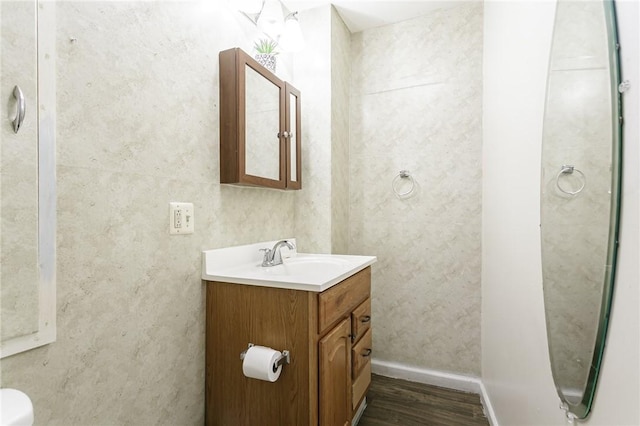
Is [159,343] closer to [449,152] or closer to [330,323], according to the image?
[330,323]

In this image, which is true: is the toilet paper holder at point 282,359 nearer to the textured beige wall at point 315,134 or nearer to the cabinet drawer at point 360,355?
the cabinet drawer at point 360,355

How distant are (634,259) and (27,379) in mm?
1357

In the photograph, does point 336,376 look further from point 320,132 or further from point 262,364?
point 320,132

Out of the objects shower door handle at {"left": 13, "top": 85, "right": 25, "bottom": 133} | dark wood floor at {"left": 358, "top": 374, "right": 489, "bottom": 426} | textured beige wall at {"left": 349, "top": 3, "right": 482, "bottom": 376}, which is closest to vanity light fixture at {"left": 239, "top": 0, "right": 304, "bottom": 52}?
textured beige wall at {"left": 349, "top": 3, "right": 482, "bottom": 376}

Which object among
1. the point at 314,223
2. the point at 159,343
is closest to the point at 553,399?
the point at 159,343

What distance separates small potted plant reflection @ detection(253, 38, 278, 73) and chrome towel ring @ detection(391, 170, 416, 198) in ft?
3.57

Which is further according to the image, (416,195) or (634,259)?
(416,195)

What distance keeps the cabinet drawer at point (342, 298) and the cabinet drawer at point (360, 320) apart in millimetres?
37

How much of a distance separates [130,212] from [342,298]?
89 centimetres

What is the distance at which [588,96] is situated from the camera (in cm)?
68

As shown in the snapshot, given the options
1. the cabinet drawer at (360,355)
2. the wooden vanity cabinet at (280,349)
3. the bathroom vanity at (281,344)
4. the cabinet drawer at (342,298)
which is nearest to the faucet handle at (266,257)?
the bathroom vanity at (281,344)

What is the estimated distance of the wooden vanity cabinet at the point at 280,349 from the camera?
1.15 metres

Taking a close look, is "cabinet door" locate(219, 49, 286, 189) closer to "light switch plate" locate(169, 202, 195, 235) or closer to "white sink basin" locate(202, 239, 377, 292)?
"light switch plate" locate(169, 202, 195, 235)

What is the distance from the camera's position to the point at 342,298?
1.38 m
